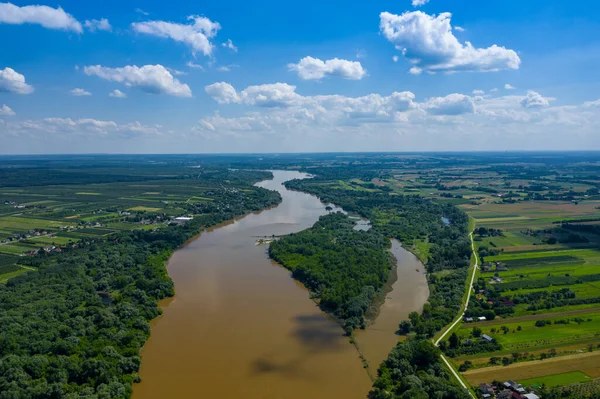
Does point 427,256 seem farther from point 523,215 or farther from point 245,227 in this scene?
point 523,215

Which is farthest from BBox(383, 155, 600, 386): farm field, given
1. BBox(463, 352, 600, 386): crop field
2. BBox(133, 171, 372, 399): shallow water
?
BBox(133, 171, 372, 399): shallow water

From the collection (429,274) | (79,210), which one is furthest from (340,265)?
(79,210)

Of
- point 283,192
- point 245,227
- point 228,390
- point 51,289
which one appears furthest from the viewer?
point 283,192

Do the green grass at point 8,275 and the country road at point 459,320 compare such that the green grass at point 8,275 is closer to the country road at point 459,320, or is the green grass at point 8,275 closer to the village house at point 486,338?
the country road at point 459,320

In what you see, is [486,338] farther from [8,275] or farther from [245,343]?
[8,275]

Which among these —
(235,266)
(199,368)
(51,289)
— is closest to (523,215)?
(235,266)
